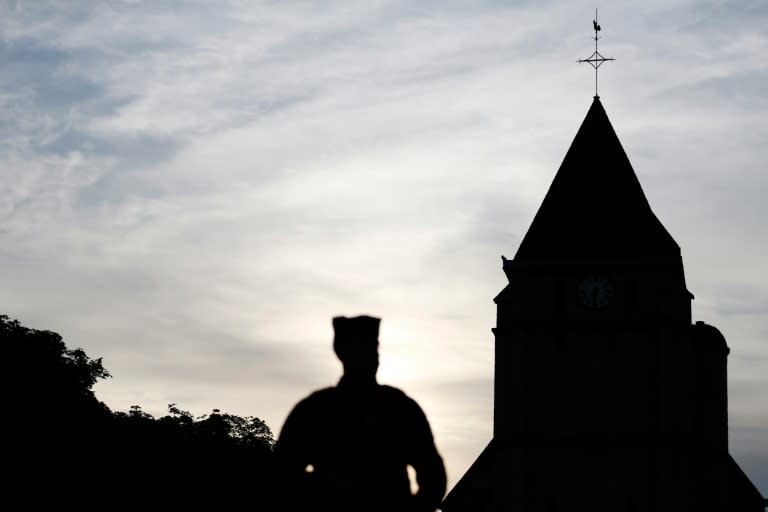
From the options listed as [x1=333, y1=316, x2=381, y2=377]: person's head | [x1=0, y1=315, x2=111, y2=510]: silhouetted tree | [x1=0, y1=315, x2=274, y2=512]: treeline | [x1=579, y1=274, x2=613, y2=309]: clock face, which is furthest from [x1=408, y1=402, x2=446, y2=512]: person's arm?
[x1=579, y1=274, x2=613, y2=309]: clock face

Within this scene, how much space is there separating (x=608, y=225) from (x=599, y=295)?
3138 mm

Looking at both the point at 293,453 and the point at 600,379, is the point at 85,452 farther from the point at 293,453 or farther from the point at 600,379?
the point at 293,453

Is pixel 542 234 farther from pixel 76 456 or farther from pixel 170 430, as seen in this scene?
pixel 170 430

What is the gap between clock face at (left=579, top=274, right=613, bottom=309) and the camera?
58969 millimetres

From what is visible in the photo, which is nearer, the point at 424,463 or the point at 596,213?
the point at 424,463

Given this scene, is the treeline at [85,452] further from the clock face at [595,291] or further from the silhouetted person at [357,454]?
the silhouetted person at [357,454]

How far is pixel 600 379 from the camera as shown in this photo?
5819 centimetres

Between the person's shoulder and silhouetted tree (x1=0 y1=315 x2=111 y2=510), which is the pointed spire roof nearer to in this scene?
silhouetted tree (x1=0 y1=315 x2=111 y2=510)

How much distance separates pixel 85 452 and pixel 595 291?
19873 mm

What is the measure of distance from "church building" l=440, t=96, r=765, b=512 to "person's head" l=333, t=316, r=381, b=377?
5119 cm

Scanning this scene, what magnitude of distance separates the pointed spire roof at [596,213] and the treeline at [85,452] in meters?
15.2

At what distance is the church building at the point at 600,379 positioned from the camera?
58000 mm

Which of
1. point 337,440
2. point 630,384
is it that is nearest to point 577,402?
point 630,384

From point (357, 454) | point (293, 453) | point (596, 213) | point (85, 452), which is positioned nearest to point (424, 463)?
point (357, 454)
